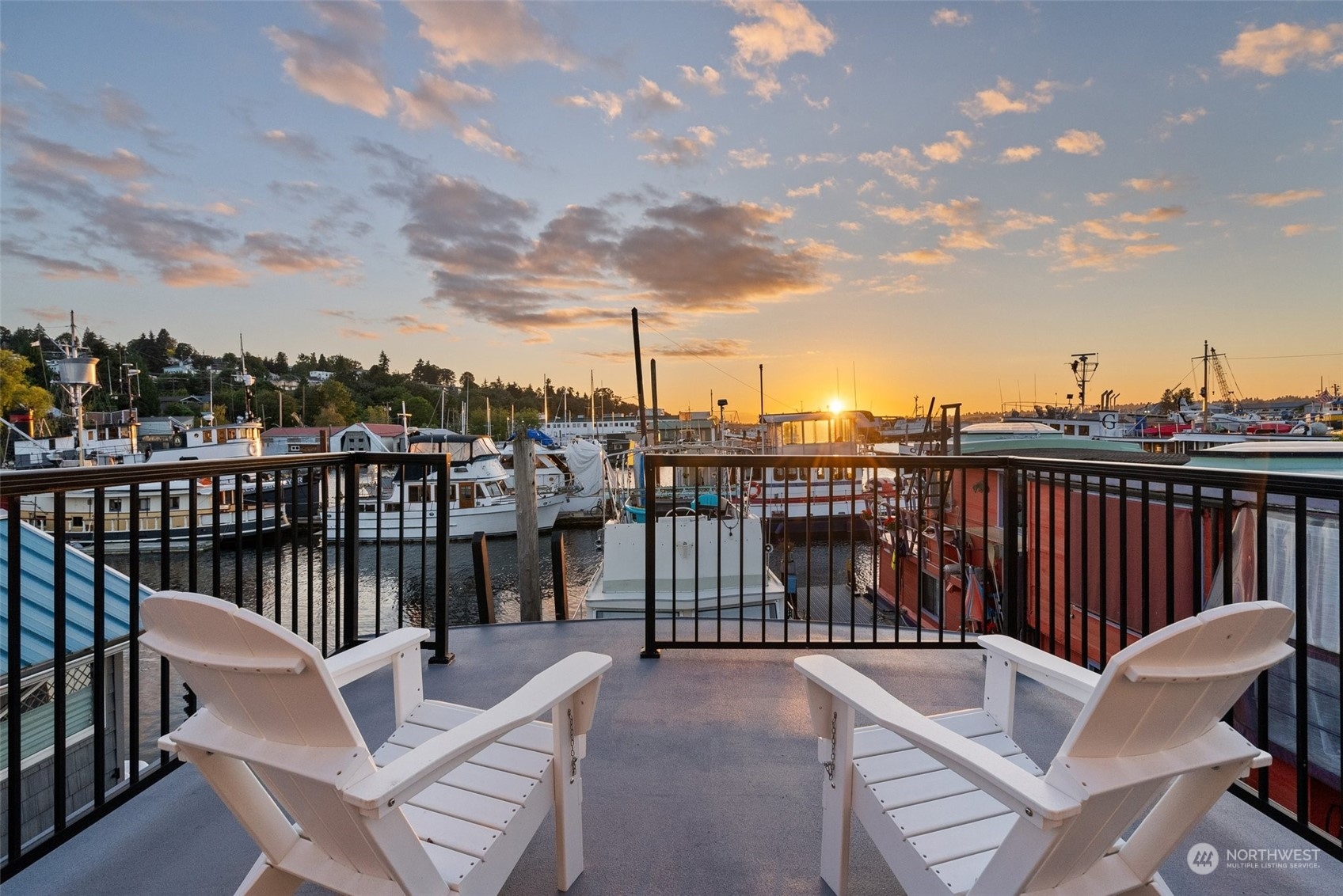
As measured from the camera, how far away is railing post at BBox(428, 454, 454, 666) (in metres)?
2.72

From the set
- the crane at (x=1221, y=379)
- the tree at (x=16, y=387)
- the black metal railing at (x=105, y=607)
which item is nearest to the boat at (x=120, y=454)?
the tree at (x=16, y=387)

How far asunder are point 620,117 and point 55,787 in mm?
8810

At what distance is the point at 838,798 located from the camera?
1405 mm

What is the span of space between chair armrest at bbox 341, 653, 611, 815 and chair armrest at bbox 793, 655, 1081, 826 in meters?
0.59

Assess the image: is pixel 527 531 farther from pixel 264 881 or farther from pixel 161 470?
pixel 264 881

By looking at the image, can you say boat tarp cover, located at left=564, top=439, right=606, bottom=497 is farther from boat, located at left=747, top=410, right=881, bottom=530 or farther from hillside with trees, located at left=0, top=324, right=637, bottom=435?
hillside with trees, located at left=0, top=324, right=637, bottom=435

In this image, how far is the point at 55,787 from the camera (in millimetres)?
1524

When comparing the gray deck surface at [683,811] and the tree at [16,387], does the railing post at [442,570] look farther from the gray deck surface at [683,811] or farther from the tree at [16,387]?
the tree at [16,387]

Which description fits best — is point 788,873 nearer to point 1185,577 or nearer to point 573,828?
point 573,828

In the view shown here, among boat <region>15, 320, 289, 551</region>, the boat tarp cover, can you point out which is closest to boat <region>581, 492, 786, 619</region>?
boat <region>15, 320, 289, 551</region>

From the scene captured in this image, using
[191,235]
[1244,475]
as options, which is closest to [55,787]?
[1244,475]

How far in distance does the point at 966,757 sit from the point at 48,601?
424cm

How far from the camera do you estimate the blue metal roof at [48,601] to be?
2.68 meters

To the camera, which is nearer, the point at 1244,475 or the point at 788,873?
the point at 788,873
